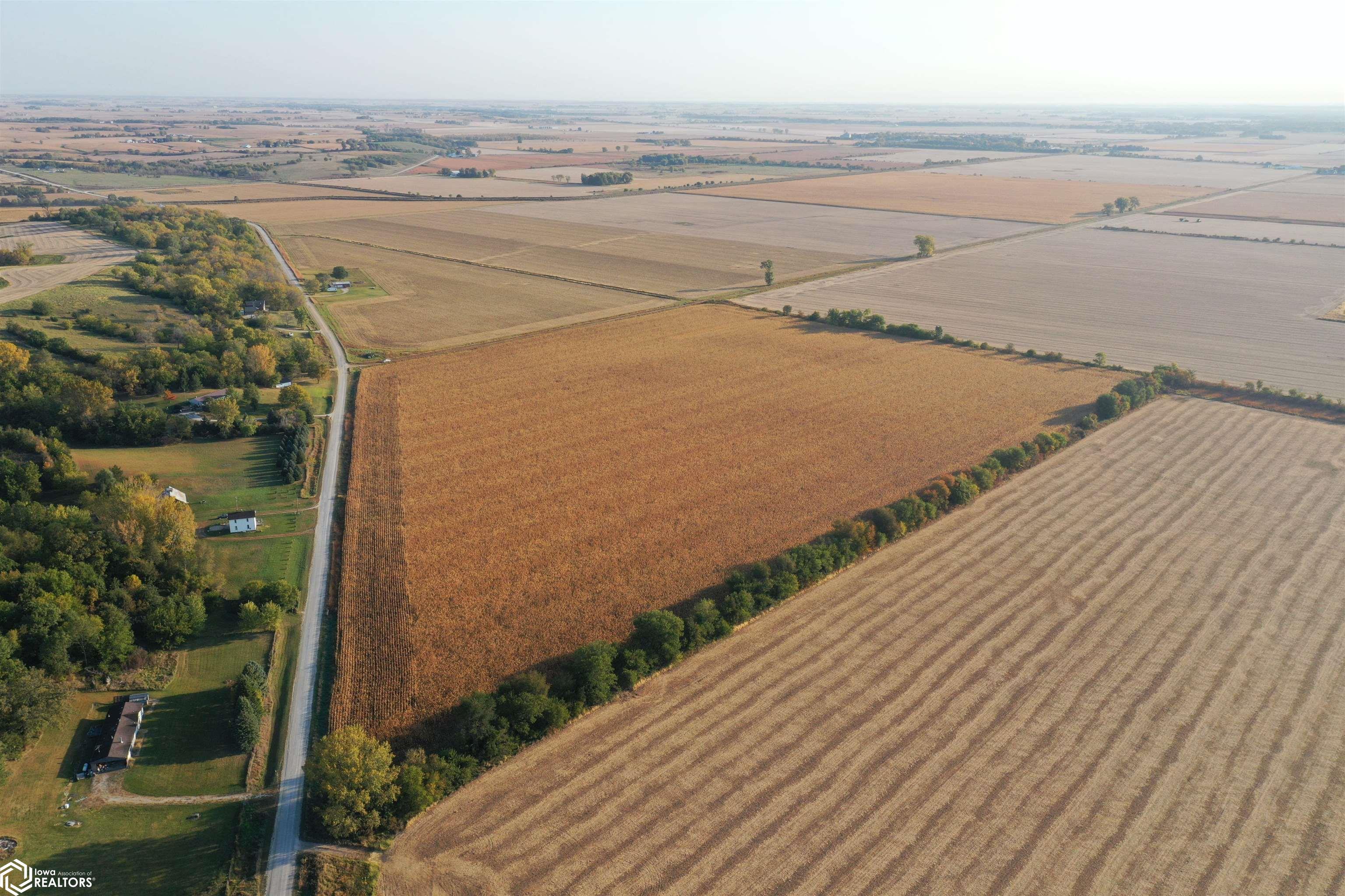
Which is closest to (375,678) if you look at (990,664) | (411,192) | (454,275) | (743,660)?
(743,660)

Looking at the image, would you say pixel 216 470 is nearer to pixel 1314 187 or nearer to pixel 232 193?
pixel 232 193

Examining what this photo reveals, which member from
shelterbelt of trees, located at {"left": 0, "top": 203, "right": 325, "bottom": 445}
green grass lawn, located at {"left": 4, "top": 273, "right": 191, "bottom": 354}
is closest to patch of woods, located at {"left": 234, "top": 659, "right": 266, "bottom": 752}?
shelterbelt of trees, located at {"left": 0, "top": 203, "right": 325, "bottom": 445}

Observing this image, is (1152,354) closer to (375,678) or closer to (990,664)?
(990,664)

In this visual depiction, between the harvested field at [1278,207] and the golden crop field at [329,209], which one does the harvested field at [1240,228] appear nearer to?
the harvested field at [1278,207]

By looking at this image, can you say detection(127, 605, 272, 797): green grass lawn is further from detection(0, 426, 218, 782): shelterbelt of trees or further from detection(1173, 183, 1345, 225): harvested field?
detection(1173, 183, 1345, 225): harvested field

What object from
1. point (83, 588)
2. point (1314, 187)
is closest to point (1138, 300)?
point (83, 588)
